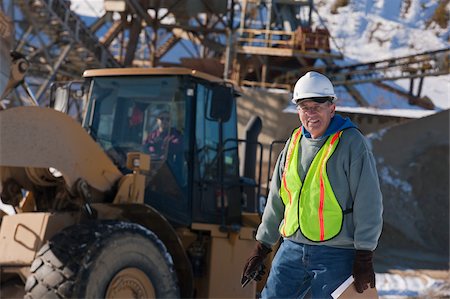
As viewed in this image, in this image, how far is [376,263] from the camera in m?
12.9

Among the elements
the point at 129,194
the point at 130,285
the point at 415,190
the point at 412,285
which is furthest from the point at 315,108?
the point at 415,190

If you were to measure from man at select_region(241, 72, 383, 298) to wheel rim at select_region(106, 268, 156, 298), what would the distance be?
4.74 ft

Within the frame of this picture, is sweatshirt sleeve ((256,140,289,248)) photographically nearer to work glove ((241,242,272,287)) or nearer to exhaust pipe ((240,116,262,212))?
work glove ((241,242,272,287))

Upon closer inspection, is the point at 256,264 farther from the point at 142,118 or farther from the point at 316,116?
the point at 142,118

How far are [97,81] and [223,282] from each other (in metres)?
2.20

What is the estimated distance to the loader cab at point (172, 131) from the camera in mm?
6184

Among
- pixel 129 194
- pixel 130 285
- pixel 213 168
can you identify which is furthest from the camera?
pixel 213 168

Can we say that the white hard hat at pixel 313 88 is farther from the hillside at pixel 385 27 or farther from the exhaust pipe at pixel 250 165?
the hillside at pixel 385 27

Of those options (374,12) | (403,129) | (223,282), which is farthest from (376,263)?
(374,12)

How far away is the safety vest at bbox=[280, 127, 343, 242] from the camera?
3.66 meters

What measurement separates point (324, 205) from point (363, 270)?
39 centimetres

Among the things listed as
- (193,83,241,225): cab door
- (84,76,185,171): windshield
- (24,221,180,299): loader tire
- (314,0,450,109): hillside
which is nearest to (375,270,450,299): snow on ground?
(193,83,241,225): cab door

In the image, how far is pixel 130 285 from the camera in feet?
17.0

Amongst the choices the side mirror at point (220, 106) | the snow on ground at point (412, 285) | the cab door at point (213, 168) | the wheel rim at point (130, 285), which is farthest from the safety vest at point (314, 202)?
the snow on ground at point (412, 285)
